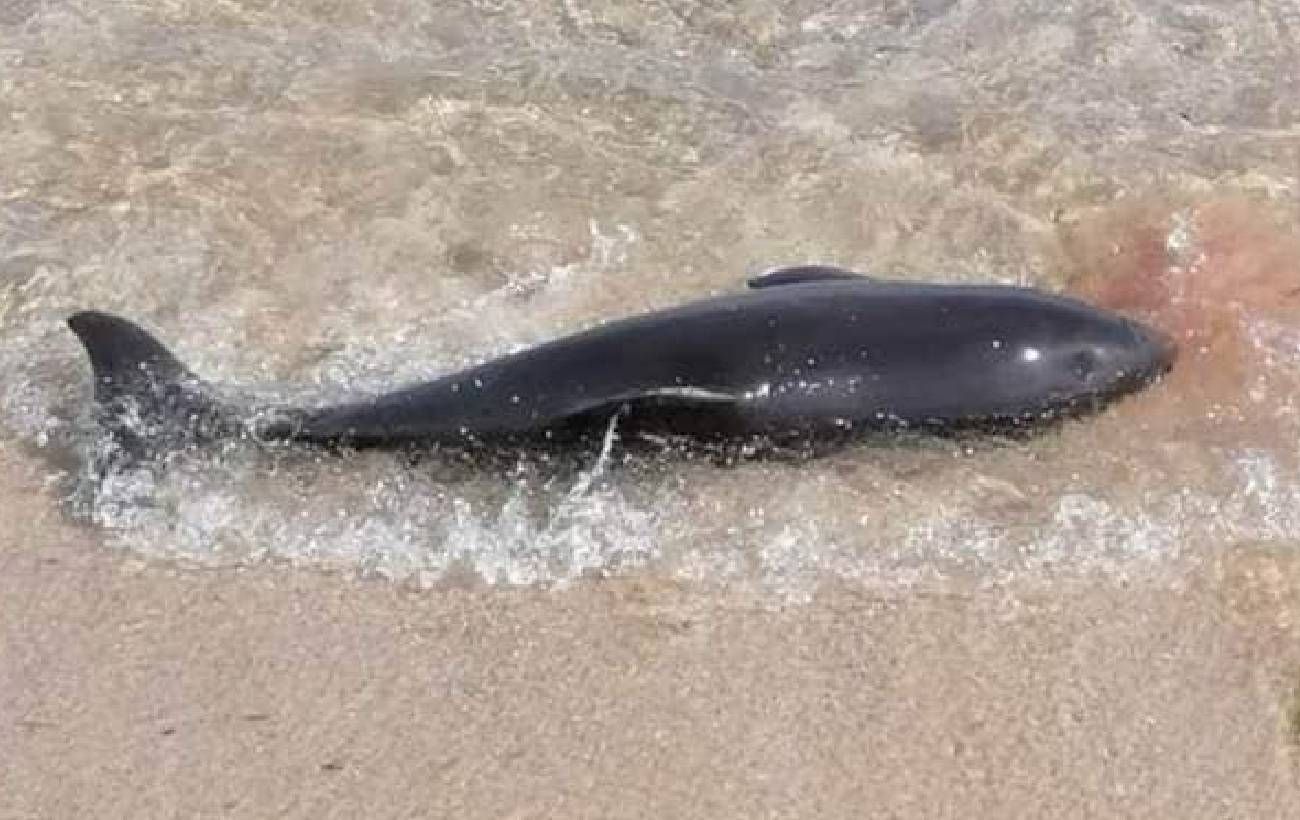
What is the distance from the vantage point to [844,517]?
5547 mm

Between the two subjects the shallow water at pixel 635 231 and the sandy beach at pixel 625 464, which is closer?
the sandy beach at pixel 625 464

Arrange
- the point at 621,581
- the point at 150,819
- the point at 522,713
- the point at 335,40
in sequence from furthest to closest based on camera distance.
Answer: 1. the point at 335,40
2. the point at 621,581
3. the point at 522,713
4. the point at 150,819

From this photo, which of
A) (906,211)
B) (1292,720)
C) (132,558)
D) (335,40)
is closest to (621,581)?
(132,558)

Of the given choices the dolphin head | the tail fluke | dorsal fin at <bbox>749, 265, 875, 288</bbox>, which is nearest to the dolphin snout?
the dolphin head

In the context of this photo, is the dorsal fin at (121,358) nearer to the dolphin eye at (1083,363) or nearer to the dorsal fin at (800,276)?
the dorsal fin at (800,276)

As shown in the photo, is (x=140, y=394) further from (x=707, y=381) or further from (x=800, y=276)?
(x=800, y=276)

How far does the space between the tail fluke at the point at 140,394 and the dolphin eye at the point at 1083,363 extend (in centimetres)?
221

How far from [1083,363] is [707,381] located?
1058 mm

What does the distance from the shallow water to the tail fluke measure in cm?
9

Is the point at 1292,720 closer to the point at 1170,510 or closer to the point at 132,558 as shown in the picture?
the point at 1170,510

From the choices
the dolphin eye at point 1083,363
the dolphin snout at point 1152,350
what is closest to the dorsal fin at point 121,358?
the dolphin eye at point 1083,363

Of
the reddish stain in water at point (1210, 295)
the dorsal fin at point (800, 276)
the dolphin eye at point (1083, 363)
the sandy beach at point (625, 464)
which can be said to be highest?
the dolphin eye at point (1083, 363)

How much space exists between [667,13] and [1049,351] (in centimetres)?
319

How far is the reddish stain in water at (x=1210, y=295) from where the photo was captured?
6.05m
